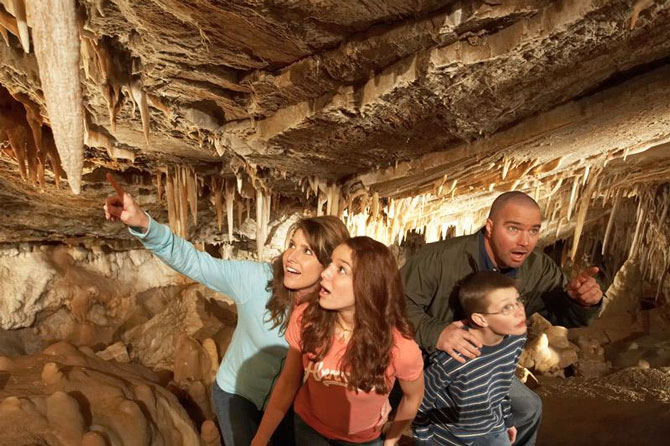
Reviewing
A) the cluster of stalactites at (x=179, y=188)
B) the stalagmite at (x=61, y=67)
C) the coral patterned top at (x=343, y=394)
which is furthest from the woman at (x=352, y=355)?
the cluster of stalactites at (x=179, y=188)

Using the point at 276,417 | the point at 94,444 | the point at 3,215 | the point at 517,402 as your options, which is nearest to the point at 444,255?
the point at 517,402

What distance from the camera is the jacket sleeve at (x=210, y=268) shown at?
1.88 m

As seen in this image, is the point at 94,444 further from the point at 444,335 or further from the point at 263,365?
the point at 444,335

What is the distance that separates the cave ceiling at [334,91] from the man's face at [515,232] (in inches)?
34.8

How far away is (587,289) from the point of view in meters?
2.03

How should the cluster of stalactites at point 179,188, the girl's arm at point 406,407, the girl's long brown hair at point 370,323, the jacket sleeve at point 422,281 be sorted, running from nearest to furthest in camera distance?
1. the girl's long brown hair at point 370,323
2. the girl's arm at point 406,407
3. the jacket sleeve at point 422,281
4. the cluster of stalactites at point 179,188

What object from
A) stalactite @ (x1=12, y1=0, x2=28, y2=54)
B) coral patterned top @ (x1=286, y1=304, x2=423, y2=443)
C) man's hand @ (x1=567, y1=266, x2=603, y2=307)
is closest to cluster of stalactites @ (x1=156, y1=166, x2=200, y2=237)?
stalactite @ (x1=12, y1=0, x2=28, y2=54)

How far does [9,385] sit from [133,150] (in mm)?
2332

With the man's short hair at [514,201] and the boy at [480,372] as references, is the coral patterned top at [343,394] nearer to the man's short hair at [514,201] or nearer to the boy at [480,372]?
the boy at [480,372]

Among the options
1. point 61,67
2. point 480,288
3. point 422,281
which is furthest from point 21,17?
point 480,288

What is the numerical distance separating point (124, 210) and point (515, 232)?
185 cm

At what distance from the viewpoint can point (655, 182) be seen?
7223 millimetres

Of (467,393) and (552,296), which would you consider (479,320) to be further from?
(552,296)

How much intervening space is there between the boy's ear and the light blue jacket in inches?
36.0
